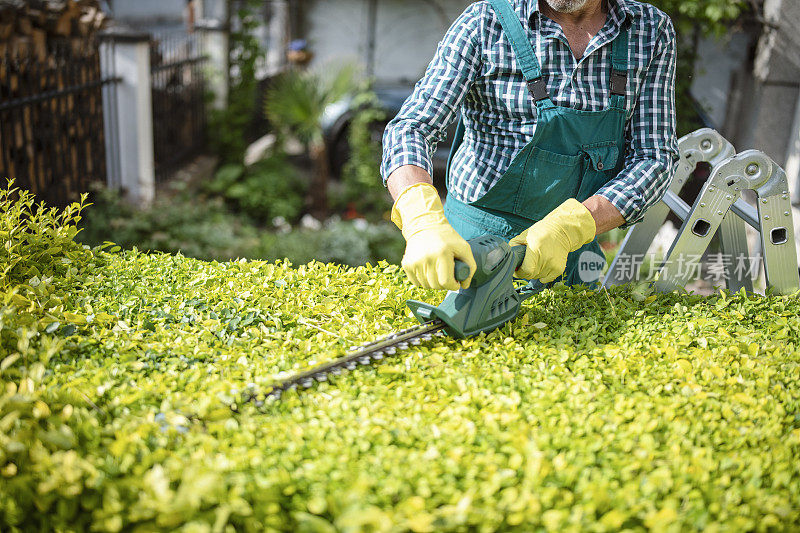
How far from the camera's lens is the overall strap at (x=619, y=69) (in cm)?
248

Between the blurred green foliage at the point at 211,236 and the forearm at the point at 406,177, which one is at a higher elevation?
the forearm at the point at 406,177

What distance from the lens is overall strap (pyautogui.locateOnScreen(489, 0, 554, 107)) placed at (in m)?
2.42

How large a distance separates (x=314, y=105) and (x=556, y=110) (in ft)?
19.5

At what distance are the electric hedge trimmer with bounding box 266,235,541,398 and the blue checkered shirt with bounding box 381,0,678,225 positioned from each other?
44 centimetres

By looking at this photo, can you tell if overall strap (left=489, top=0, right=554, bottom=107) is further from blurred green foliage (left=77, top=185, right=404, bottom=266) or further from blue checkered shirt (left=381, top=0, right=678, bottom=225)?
blurred green foliage (left=77, top=185, right=404, bottom=266)

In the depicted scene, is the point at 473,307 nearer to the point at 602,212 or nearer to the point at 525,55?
the point at 602,212

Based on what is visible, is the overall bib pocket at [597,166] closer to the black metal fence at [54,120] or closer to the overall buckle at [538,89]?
the overall buckle at [538,89]

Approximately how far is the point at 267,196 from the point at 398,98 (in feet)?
6.71

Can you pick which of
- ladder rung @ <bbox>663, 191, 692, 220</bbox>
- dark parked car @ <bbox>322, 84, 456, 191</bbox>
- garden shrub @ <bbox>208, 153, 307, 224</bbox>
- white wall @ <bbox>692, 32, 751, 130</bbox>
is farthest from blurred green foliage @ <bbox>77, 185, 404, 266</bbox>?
white wall @ <bbox>692, 32, 751, 130</bbox>

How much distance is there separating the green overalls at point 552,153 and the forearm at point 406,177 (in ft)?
1.15

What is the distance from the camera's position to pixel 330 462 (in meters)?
Answer: 1.38

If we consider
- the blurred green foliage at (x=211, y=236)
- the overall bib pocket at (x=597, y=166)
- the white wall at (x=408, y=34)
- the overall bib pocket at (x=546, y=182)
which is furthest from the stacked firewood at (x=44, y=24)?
the white wall at (x=408, y=34)

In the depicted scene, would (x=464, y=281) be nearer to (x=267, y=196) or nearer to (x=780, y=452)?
(x=780, y=452)

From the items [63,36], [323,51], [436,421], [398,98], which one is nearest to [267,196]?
[398,98]
